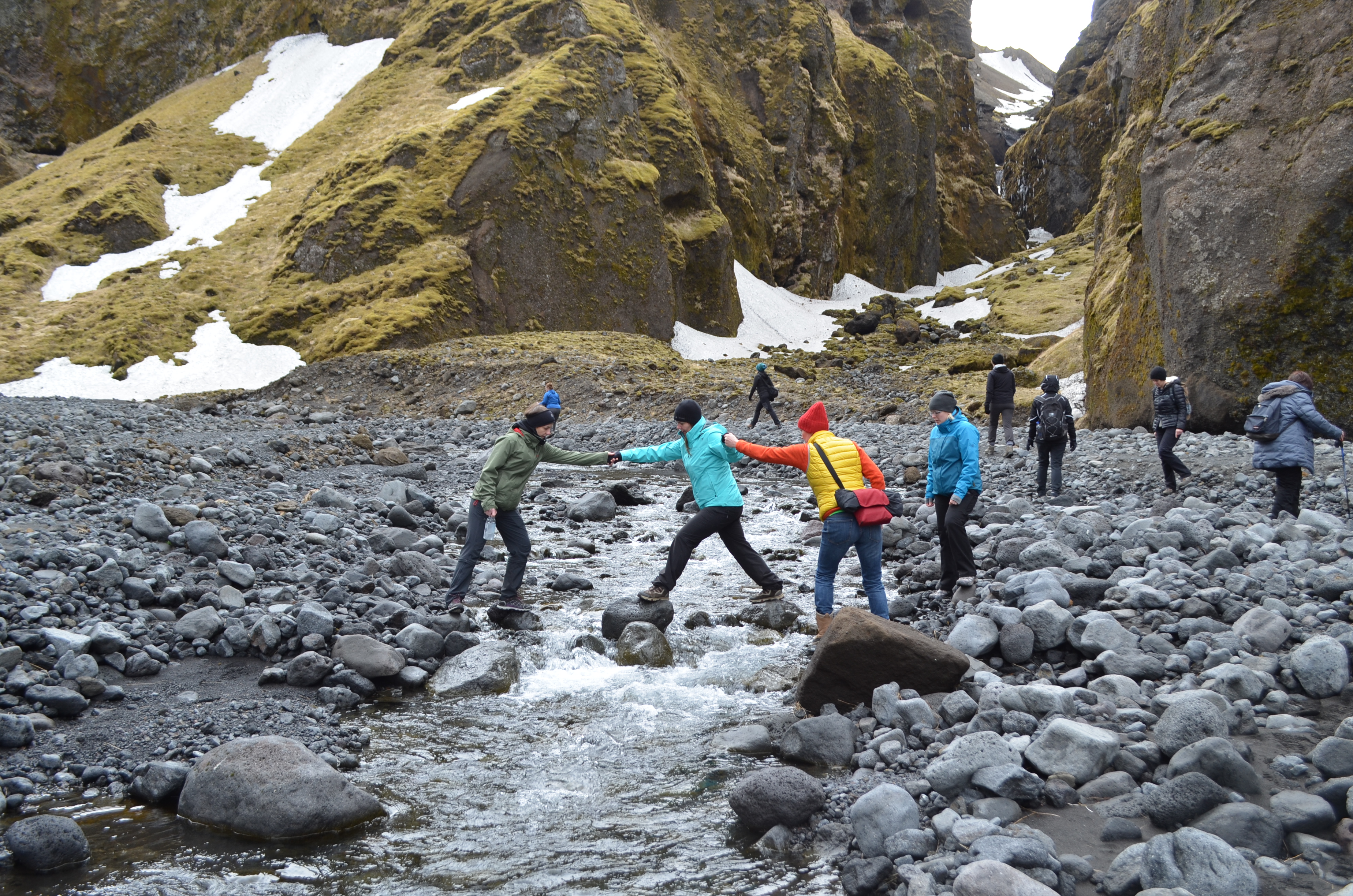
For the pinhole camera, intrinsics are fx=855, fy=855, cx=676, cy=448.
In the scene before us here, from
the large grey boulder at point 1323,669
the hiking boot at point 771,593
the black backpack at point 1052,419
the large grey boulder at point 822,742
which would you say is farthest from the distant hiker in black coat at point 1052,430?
the large grey boulder at point 822,742

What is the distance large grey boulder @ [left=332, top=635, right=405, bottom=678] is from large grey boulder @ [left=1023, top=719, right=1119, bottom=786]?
5.32 m

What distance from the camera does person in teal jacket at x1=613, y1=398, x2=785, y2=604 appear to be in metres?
10.3

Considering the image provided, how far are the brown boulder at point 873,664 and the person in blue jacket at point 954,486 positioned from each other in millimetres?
2780

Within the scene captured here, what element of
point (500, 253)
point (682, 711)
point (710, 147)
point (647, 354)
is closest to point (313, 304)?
point (500, 253)

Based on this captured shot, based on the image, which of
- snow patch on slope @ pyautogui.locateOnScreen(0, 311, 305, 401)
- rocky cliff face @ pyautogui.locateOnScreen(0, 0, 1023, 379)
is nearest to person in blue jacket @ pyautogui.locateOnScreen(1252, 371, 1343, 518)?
rocky cliff face @ pyautogui.locateOnScreen(0, 0, 1023, 379)

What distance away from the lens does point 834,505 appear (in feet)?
28.5

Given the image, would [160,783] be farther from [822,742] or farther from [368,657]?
[822,742]

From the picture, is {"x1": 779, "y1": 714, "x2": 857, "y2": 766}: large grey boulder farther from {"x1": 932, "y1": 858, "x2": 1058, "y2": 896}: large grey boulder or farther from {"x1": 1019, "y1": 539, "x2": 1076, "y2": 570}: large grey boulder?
{"x1": 1019, "y1": 539, "x2": 1076, "y2": 570}: large grey boulder

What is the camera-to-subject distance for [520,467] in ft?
34.1

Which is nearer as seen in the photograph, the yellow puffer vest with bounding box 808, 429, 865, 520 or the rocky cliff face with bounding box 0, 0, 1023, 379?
the yellow puffer vest with bounding box 808, 429, 865, 520

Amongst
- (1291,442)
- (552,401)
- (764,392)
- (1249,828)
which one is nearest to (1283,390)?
(1291,442)

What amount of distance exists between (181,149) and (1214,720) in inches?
2820

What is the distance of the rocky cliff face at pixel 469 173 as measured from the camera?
45594mm

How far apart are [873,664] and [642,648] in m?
2.84
